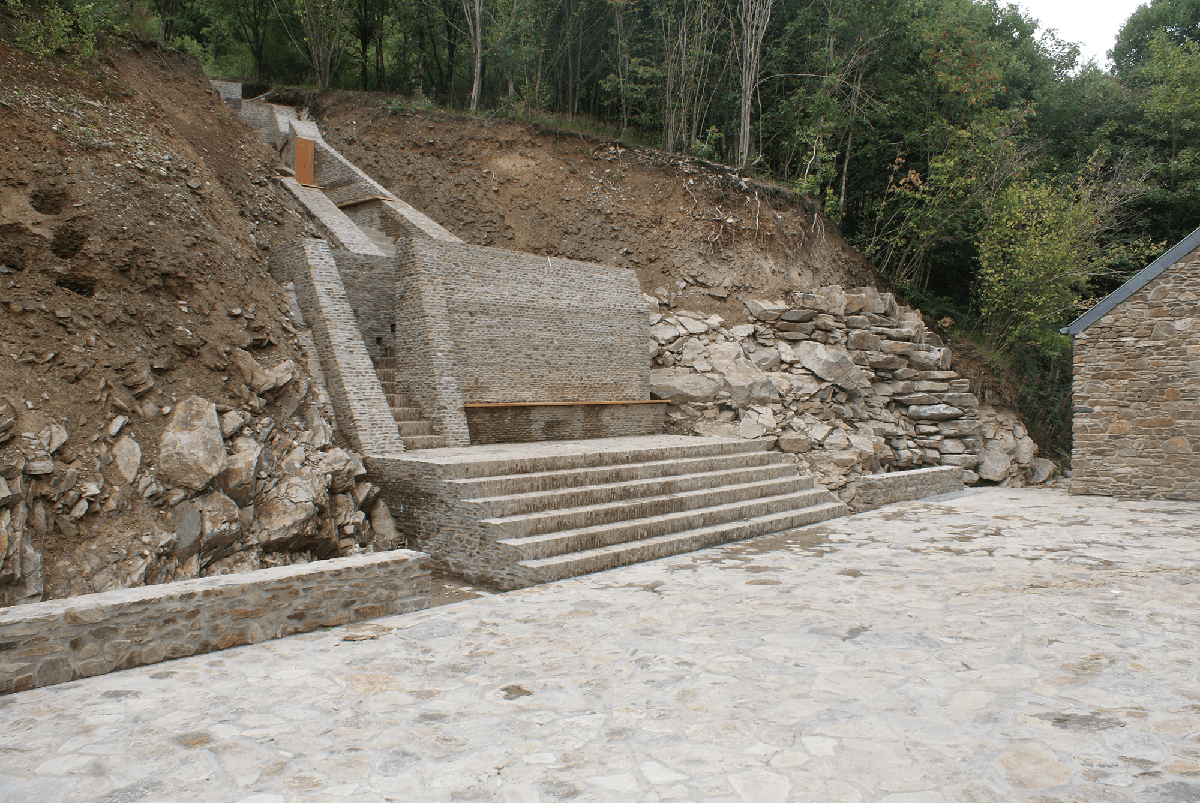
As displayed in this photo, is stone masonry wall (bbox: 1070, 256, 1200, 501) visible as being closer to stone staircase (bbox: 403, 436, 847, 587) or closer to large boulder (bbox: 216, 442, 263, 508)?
stone staircase (bbox: 403, 436, 847, 587)

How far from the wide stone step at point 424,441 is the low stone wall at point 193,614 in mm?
3383

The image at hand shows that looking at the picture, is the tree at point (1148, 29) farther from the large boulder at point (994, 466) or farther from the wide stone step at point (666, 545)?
the wide stone step at point (666, 545)

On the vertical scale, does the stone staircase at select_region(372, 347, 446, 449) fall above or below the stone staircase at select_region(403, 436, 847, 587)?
above

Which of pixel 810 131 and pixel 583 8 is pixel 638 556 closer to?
pixel 810 131

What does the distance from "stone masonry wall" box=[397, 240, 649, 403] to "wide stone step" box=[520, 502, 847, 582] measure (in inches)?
142

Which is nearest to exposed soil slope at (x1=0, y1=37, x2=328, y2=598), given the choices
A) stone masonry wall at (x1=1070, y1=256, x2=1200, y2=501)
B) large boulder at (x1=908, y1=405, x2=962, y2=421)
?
large boulder at (x1=908, y1=405, x2=962, y2=421)

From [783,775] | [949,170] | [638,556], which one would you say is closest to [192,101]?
[638,556]

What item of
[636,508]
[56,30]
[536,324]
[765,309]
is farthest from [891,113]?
[56,30]

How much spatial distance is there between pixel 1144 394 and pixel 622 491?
8.46 m

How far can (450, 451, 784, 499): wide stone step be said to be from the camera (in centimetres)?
702

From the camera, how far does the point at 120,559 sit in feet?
19.1

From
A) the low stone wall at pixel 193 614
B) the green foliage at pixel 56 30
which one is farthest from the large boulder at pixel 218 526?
the green foliage at pixel 56 30

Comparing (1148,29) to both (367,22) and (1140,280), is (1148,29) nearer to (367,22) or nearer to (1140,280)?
(1140,280)

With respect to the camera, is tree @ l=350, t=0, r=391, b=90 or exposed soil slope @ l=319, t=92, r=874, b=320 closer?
exposed soil slope @ l=319, t=92, r=874, b=320
